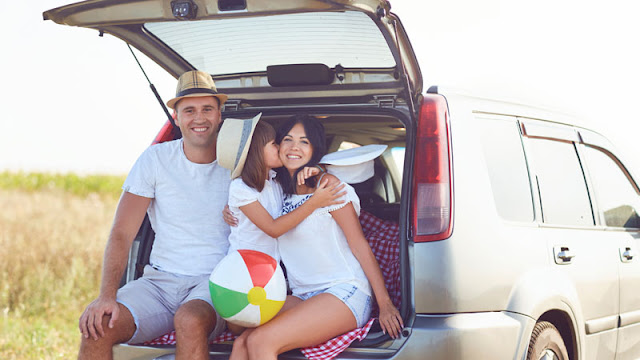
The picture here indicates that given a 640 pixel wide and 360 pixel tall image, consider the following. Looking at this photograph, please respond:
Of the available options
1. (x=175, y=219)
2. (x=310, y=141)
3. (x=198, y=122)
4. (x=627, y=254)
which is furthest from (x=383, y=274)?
(x=627, y=254)

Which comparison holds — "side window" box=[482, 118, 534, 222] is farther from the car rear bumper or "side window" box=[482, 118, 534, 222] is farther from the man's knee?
the man's knee

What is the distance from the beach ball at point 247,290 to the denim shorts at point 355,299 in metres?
0.24

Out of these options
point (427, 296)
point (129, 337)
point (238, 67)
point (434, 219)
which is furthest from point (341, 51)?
point (129, 337)

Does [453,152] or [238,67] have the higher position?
[238,67]

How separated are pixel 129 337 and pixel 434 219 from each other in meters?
1.50

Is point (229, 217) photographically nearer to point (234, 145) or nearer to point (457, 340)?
point (234, 145)

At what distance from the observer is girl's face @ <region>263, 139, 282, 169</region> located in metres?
3.49

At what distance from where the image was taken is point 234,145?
3445 mm

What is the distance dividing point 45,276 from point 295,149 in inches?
234

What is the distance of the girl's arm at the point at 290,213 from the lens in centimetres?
326

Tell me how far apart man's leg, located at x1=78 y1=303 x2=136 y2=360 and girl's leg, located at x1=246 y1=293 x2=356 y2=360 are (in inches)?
25.9

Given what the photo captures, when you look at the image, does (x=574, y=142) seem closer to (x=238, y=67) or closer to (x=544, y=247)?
(x=544, y=247)

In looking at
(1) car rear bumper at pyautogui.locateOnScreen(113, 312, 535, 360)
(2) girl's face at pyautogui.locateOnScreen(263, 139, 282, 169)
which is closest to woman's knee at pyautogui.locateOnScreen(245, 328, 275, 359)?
(1) car rear bumper at pyautogui.locateOnScreen(113, 312, 535, 360)

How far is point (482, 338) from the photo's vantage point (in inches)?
119
